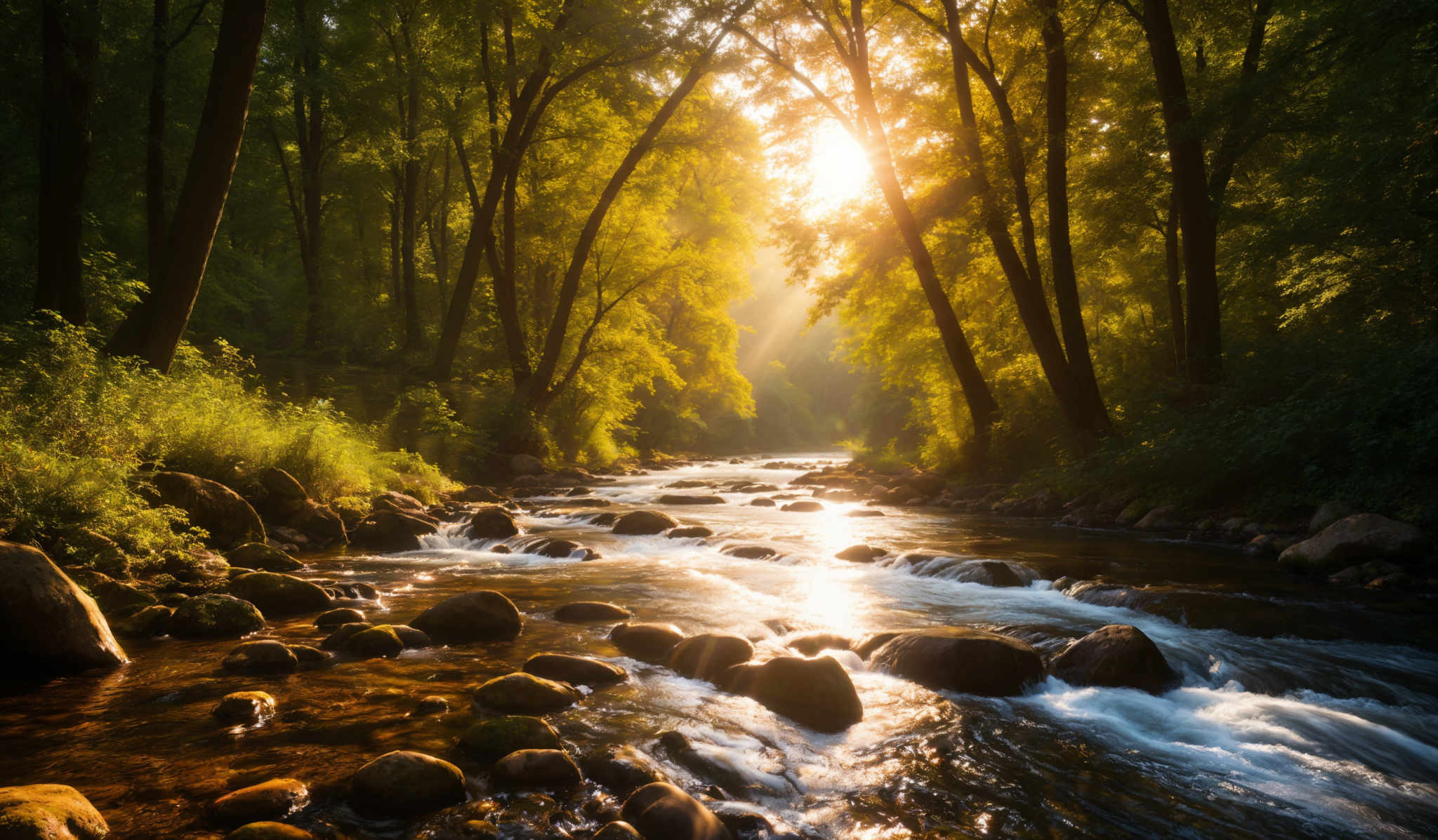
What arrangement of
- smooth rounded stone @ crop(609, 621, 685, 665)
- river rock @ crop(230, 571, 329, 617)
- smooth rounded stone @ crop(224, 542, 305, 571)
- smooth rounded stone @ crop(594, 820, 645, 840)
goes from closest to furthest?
1. smooth rounded stone @ crop(594, 820, 645, 840)
2. smooth rounded stone @ crop(609, 621, 685, 665)
3. river rock @ crop(230, 571, 329, 617)
4. smooth rounded stone @ crop(224, 542, 305, 571)

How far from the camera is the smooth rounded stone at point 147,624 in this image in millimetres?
5555

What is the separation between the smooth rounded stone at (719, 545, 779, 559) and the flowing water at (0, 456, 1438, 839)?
99.1 inches

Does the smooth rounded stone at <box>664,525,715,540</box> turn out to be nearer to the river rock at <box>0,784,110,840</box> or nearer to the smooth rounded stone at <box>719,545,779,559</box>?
the smooth rounded stone at <box>719,545,779,559</box>

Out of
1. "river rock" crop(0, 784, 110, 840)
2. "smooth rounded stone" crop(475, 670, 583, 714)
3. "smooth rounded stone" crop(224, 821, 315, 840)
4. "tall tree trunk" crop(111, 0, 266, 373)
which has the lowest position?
"smooth rounded stone" crop(475, 670, 583, 714)

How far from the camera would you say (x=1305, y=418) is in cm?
921

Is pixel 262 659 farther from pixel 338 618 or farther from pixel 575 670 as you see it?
pixel 575 670

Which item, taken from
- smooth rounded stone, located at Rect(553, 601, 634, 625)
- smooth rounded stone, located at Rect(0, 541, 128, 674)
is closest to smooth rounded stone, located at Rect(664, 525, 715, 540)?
smooth rounded stone, located at Rect(553, 601, 634, 625)

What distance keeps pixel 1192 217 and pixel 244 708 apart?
46.8 ft

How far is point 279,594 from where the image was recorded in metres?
6.65

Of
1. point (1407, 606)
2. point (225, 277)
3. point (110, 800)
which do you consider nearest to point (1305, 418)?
point (1407, 606)

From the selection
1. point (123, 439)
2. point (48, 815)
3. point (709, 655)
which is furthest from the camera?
point (123, 439)

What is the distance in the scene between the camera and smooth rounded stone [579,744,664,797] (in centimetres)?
362

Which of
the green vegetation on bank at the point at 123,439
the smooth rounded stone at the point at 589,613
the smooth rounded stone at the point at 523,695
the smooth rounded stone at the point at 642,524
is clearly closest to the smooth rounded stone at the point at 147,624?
the green vegetation on bank at the point at 123,439

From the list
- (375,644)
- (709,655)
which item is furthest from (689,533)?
(375,644)
